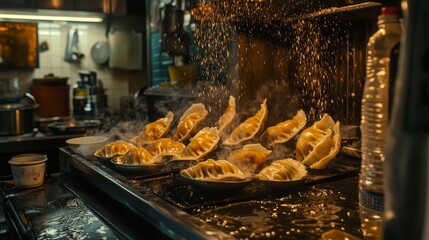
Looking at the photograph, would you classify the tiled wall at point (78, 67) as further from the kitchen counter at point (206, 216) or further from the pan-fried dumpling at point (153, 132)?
the kitchen counter at point (206, 216)

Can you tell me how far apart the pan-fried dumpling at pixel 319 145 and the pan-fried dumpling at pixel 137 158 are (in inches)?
25.4

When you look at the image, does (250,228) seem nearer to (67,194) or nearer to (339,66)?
(67,194)

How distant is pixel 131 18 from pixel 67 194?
3.92 meters

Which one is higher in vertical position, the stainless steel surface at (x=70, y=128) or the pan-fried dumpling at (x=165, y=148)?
the pan-fried dumpling at (x=165, y=148)

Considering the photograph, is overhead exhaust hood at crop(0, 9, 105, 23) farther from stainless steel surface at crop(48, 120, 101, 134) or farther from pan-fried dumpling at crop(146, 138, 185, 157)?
pan-fried dumpling at crop(146, 138, 185, 157)

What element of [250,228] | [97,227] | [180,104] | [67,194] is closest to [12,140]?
[180,104]

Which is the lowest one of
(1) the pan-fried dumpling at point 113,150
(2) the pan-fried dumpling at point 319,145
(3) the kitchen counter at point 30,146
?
(3) the kitchen counter at point 30,146

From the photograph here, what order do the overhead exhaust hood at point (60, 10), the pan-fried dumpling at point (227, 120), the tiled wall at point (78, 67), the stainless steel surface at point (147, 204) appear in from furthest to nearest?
the tiled wall at point (78, 67)
the overhead exhaust hood at point (60, 10)
the pan-fried dumpling at point (227, 120)
the stainless steel surface at point (147, 204)

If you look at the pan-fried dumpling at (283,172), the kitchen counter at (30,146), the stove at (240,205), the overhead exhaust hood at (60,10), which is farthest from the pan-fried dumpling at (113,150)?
the overhead exhaust hood at (60,10)

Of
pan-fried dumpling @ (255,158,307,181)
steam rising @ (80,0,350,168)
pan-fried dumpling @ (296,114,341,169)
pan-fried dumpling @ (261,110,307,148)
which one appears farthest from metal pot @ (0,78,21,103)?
pan-fried dumpling @ (255,158,307,181)

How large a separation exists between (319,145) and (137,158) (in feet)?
2.56

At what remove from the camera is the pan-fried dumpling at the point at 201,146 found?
1.87 m

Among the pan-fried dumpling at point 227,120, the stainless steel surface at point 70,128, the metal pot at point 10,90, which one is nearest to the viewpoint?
the pan-fried dumpling at point 227,120

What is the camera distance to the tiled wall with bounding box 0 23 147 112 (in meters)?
5.14
